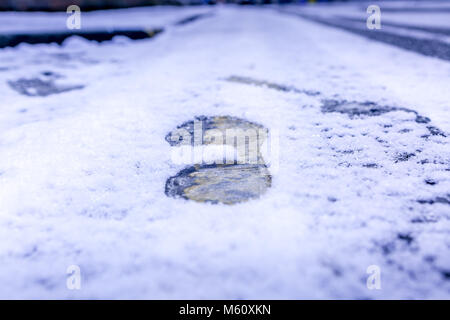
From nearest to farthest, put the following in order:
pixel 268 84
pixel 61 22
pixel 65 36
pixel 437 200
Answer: pixel 437 200 → pixel 268 84 → pixel 65 36 → pixel 61 22

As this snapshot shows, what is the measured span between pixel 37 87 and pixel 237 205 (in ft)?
6.34

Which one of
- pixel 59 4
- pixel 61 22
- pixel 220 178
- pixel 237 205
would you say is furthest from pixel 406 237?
pixel 59 4

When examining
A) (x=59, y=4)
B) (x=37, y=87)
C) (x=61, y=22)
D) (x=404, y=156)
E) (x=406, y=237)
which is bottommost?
(x=406, y=237)

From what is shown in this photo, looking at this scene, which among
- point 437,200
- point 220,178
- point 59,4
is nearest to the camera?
point 437,200

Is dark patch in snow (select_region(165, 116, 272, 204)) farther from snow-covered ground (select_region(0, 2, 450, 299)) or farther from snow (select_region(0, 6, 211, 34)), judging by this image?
snow (select_region(0, 6, 211, 34))

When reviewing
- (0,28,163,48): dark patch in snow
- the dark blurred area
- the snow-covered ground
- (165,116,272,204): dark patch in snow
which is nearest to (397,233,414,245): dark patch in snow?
the snow-covered ground

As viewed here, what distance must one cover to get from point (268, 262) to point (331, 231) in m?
0.18

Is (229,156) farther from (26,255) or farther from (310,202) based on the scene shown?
(26,255)

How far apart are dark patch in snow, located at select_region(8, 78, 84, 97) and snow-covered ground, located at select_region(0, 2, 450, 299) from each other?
0.10 meters

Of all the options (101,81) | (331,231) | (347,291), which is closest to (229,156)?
(331,231)

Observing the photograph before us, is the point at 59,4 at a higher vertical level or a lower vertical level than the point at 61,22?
higher

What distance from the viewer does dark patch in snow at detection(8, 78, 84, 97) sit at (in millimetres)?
1871

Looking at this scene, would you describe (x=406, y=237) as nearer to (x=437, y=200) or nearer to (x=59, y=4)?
(x=437, y=200)

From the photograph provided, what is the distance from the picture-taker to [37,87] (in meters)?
2.00
